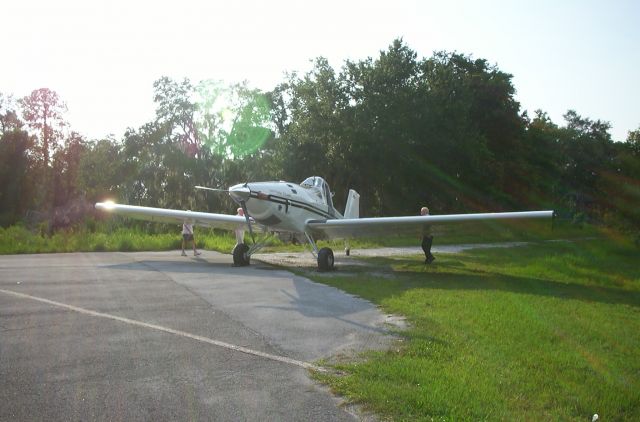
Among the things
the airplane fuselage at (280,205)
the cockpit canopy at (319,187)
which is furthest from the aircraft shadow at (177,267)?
the cockpit canopy at (319,187)

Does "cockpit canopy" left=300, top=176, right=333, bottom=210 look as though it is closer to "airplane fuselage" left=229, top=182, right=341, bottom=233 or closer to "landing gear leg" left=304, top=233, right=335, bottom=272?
"airplane fuselage" left=229, top=182, right=341, bottom=233

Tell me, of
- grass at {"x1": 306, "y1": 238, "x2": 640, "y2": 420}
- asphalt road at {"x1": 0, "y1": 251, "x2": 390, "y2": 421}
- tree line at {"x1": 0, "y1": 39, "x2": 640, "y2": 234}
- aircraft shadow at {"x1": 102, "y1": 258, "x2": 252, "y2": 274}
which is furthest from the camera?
tree line at {"x1": 0, "y1": 39, "x2": 640, "y2": 234}

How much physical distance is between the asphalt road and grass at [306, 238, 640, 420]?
534 millimetres

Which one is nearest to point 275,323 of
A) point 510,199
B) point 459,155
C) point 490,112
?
point 459,155

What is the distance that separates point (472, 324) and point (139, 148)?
150 ft

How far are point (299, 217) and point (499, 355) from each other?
33.1 feet

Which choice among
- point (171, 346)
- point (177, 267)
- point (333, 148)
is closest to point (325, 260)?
point (177, 267)

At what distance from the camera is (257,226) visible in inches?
634

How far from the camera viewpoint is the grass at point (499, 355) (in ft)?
13.8

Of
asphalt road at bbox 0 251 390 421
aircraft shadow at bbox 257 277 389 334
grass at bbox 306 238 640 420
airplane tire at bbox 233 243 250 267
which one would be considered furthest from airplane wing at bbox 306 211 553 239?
aircraft shadow at bbox 257 277 389 334

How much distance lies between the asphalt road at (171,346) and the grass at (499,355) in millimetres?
534

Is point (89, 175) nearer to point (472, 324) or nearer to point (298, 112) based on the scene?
point (298, 112)

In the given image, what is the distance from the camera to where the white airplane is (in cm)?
1408

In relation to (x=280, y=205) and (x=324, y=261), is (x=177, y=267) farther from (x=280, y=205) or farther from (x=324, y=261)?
(x=324, y=261)
